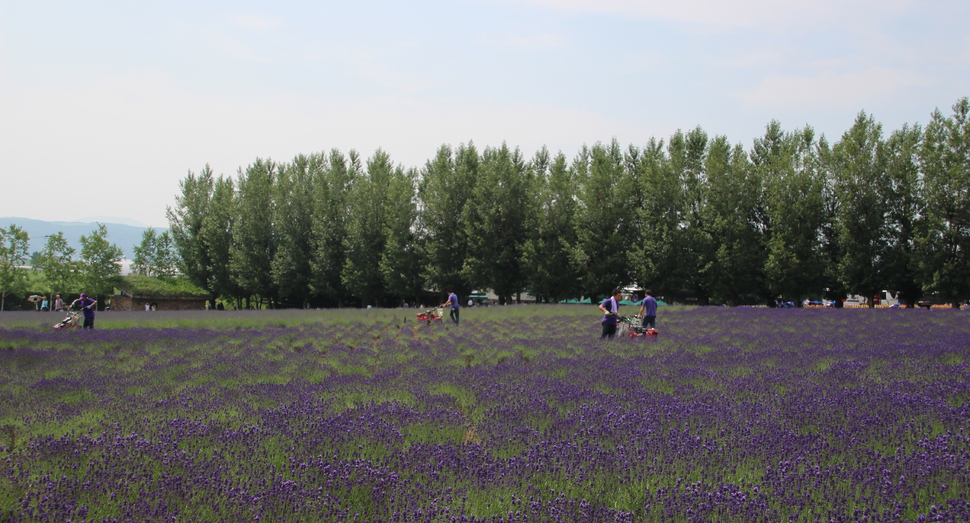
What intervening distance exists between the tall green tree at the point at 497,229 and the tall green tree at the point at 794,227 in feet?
57.4

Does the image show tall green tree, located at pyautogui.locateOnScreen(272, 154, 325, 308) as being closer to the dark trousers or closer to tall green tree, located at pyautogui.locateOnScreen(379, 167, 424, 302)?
tall green tree, located at pyautogui.locateOnScreen(379, 167, 424, 302)

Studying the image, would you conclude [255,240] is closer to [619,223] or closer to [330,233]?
[330,233]

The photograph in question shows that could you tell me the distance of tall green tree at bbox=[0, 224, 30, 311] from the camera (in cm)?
5491

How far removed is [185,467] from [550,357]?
23.2ft

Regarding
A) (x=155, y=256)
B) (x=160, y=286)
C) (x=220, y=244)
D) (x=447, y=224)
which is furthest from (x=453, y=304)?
(x=155, y=256)

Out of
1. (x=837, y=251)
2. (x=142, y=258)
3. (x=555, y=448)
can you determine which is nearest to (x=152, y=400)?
(x=555, y=448)

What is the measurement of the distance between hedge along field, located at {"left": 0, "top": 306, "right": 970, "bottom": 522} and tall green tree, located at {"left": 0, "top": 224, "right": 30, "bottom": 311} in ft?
180

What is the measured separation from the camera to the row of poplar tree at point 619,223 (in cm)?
4019

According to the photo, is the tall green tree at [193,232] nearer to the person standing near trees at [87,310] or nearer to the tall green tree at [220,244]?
the tall green tree at [220,244]

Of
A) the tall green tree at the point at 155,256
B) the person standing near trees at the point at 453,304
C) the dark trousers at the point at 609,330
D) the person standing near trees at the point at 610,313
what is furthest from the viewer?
the tall green tree at the point at 155,256

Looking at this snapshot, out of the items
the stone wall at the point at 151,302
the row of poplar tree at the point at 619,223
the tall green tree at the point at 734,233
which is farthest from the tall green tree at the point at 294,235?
the tall green tree at the point at 734,233

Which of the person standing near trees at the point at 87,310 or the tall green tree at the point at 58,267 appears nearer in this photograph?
the person standing near trees at the point at 87,310

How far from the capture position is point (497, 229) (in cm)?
5062

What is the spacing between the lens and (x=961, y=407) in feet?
20.1
